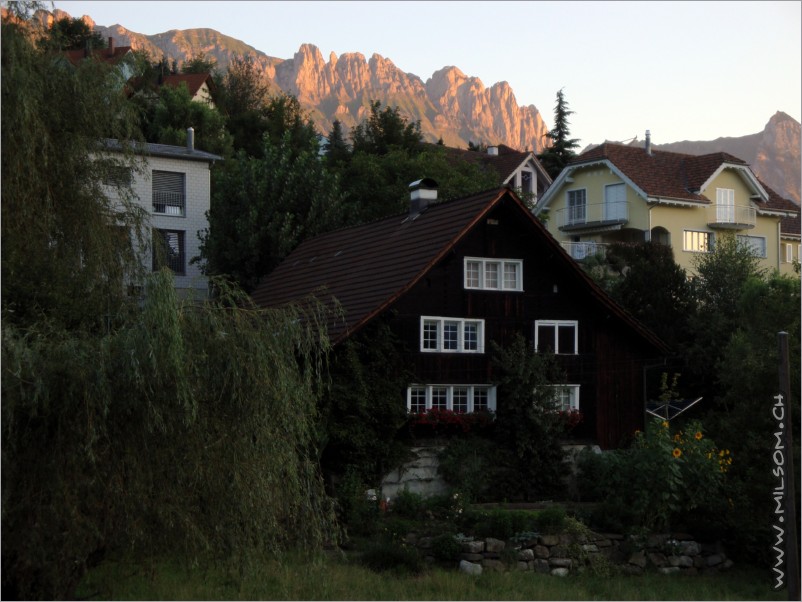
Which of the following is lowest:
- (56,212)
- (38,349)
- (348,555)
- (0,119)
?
(348,555)

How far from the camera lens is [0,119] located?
636 inches

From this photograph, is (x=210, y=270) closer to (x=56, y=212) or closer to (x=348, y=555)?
(x=348, y=555)

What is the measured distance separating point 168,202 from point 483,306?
20677 millimetres

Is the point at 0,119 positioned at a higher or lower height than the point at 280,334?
higher

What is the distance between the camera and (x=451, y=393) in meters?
28.1

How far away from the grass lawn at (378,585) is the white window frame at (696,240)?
29.7 meters

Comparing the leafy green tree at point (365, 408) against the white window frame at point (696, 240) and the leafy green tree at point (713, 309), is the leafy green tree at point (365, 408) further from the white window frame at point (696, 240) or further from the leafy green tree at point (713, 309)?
the white window frame at point (696, 240)

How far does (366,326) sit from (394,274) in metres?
2.03

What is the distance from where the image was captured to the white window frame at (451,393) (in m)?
27.7

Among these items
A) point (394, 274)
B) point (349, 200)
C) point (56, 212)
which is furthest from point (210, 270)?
point (56, 212)

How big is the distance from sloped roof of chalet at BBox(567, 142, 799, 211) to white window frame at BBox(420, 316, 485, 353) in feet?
84.4

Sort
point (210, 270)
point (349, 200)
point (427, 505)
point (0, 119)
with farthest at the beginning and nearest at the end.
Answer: point (349, 200)
point (210, 270)
point (427, 505)
point (0, 119)

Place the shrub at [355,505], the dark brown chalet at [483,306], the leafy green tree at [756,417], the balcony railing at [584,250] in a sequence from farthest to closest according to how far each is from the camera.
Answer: the balcony railing at [584,250] → the dark brown chalet at [483,306] → the leafy green tree at [756,417] → the shrub at [355,505]

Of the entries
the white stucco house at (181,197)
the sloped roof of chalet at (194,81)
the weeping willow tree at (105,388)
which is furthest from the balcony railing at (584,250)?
the weeping willow tree at (105,388)
